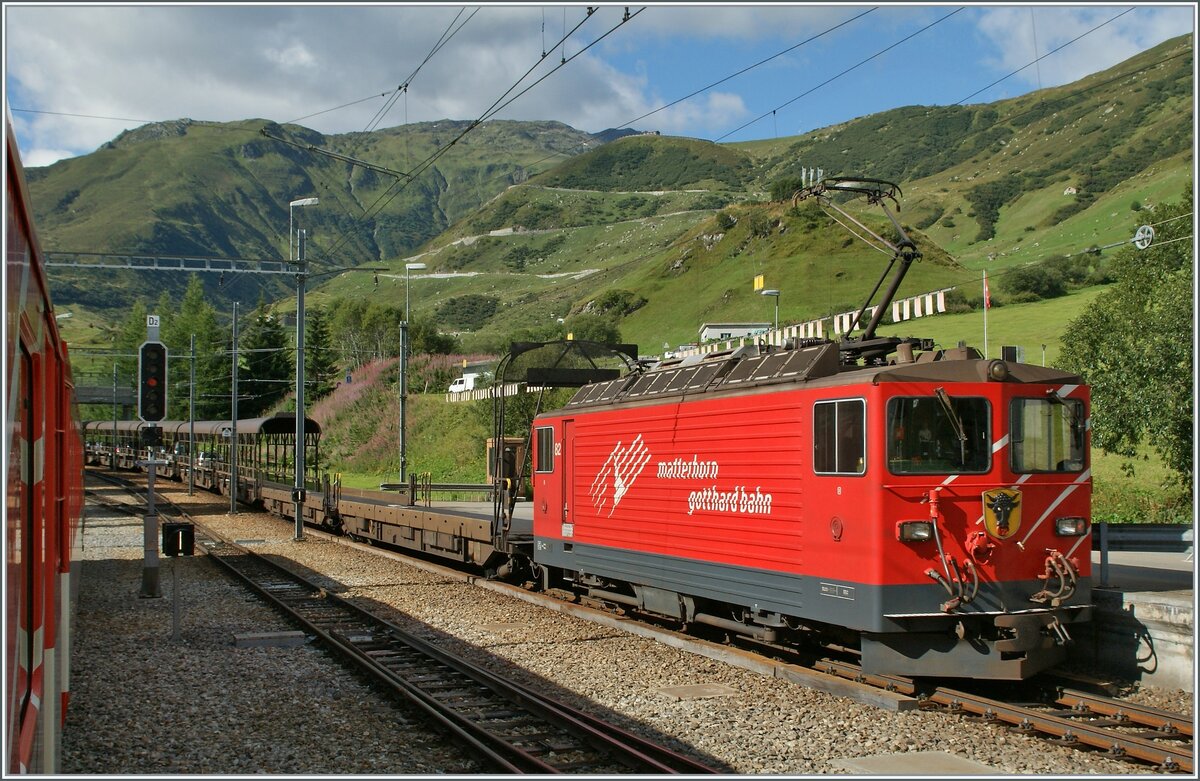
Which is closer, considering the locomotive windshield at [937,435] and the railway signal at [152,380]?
the locomotive windshield at [937,435]

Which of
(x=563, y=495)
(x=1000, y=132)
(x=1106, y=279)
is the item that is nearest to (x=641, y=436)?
(x=563, y=495)

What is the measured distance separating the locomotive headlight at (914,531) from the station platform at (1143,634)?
2.55 meters

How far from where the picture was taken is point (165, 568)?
21.9m

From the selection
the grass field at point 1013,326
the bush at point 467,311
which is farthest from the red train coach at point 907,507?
the bush at point 467,311

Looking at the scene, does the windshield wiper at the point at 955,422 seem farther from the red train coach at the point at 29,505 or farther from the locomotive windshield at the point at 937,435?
the red train coach at the point at 29,505

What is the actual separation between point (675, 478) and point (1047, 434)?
4.47 metres

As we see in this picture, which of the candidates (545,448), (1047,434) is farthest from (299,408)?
(1047,434)

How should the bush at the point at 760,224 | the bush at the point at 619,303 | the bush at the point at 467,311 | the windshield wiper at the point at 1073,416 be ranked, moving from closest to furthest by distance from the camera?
1. the windshield wiper at the point at 1073,416
2. the bush at the point at 760,224
3. the bush at the point at 619,303
4. the bush at the point at 467,311

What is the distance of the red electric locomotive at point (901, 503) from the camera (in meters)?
9.72

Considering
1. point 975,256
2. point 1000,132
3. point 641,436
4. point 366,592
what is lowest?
point 366,592

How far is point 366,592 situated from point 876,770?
487 inches

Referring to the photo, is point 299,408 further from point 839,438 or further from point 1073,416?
point 1073,416

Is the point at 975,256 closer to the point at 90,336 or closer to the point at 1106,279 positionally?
the point at 1106,279

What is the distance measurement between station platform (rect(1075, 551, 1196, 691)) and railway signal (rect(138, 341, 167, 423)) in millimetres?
14900
